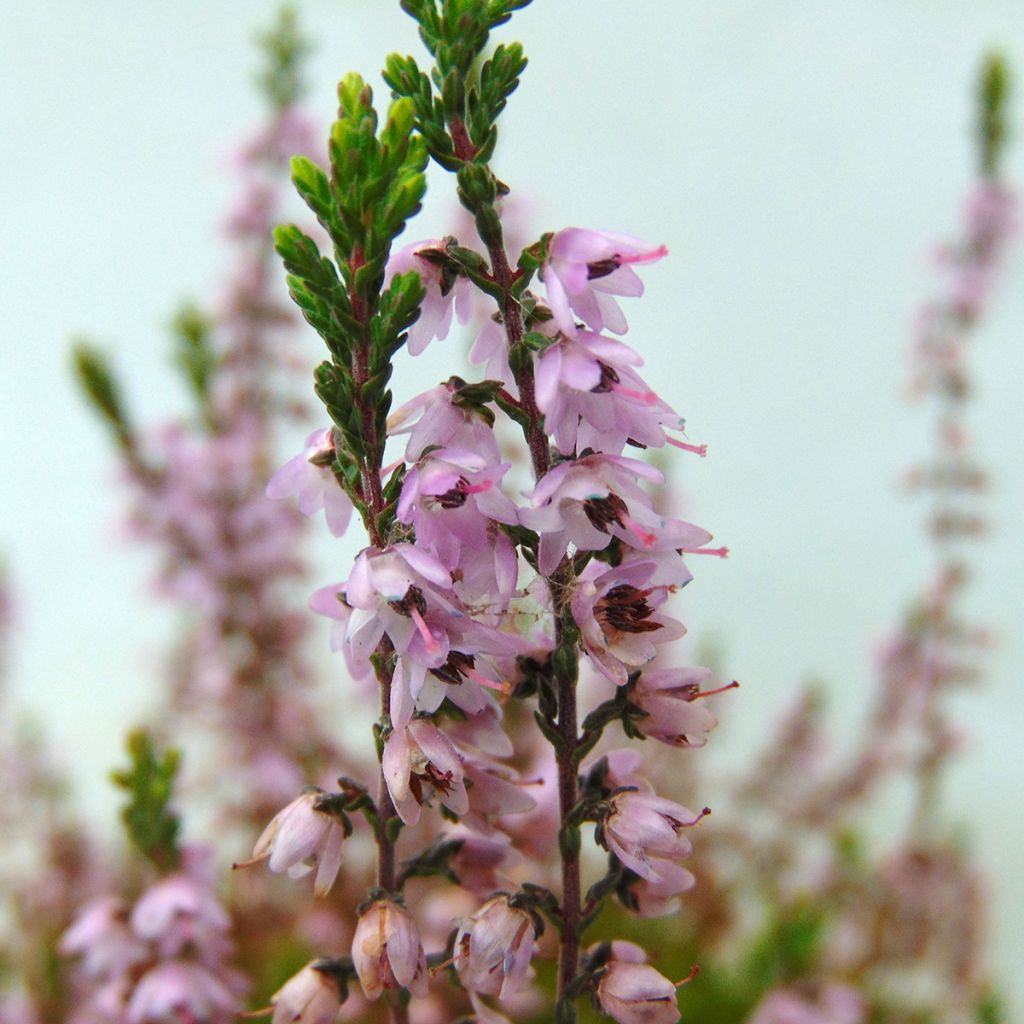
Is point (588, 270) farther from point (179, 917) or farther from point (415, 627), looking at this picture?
point (179, 917)

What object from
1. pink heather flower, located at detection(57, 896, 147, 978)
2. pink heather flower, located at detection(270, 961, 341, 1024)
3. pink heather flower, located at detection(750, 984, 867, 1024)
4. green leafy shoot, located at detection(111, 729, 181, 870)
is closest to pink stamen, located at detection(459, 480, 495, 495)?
pink heather flower, located at detection(270, 961, 341, 1024)

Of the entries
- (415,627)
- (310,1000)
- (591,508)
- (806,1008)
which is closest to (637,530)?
(591,508)

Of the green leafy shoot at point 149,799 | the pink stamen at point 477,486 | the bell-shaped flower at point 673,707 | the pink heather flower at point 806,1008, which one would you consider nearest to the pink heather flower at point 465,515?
the pink stamen at point 477,486

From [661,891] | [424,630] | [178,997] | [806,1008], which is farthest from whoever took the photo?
[806,1008]

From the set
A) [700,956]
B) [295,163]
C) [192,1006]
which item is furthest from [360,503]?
[700,956]

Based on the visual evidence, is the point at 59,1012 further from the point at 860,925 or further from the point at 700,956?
the point at 860,925
